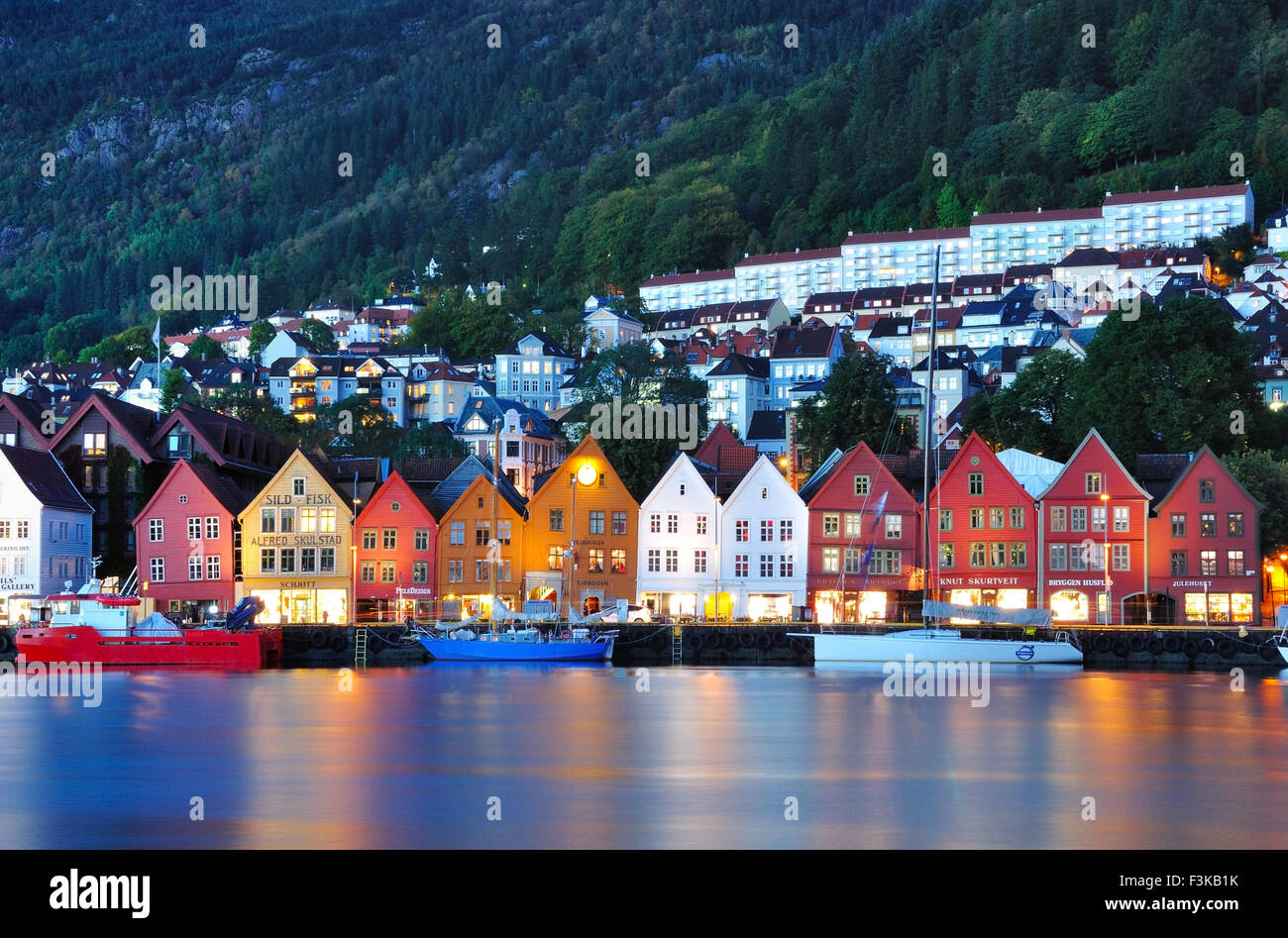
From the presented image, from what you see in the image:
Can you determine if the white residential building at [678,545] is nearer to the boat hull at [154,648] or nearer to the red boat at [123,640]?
the red boat at [123,640]

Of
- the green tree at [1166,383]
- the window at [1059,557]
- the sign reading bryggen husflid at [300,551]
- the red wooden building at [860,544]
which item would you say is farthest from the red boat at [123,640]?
the green tree at [1166,383]

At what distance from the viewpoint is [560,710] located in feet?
197

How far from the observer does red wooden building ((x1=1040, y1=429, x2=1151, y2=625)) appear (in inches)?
3423

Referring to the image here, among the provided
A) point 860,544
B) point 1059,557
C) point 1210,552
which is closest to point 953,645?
point 1059,557

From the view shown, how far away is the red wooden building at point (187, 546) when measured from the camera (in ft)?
302

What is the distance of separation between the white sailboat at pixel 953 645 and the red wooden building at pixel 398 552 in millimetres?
21697

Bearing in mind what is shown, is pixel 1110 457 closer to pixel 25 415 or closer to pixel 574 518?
pixel 574 518

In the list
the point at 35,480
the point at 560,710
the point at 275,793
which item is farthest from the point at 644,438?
the point at 275,793

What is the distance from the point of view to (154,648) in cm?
7994

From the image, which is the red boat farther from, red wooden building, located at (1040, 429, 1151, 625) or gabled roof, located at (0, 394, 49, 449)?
red wooden building, located at (1040, 429, 1151, 625)

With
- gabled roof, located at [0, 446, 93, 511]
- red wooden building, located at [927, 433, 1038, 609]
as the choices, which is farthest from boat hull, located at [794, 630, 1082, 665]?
gabled roof, located at [0, 446, 93, 511]
